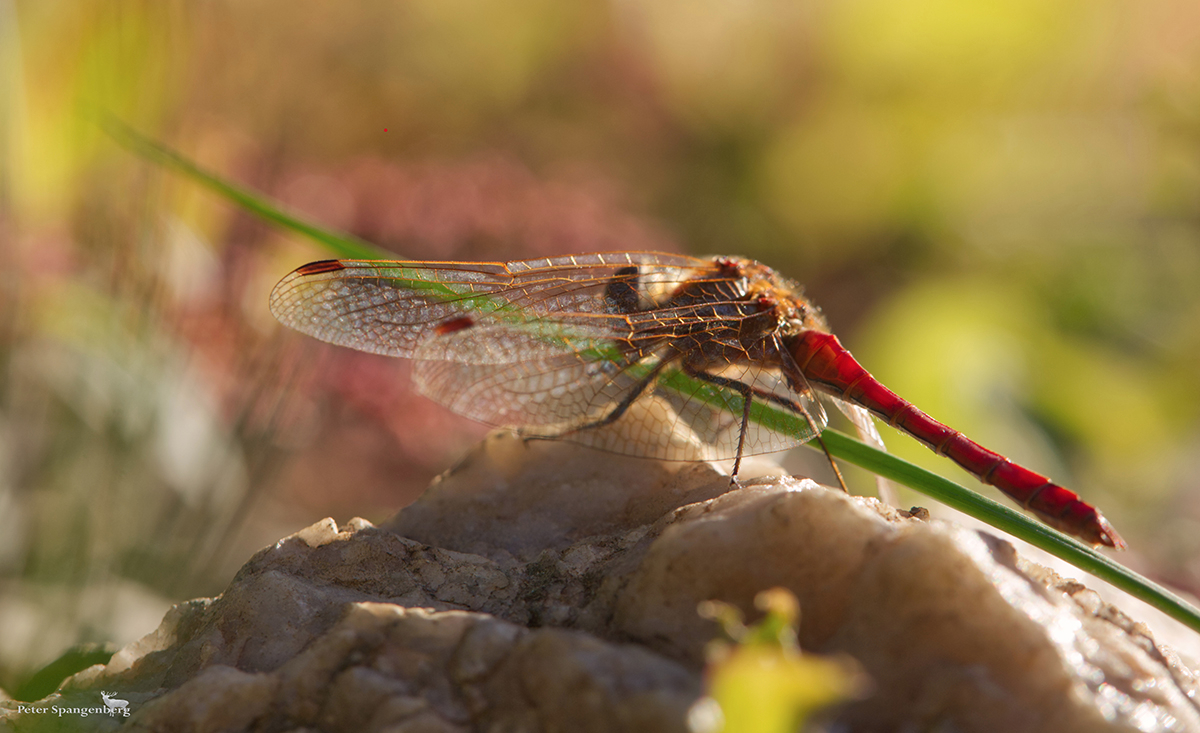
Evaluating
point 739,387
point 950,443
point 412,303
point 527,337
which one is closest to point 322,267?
point 412,303

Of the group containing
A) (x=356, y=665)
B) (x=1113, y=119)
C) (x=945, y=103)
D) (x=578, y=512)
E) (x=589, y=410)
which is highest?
(x=1113, y=119)

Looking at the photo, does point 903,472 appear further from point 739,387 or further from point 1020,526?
point 739,387

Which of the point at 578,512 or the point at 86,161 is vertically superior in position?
the point at 86,161

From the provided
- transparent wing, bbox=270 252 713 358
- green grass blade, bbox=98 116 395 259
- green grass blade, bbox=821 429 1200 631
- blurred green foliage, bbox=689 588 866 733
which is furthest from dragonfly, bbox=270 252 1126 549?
blurred green foliage, bbox=689 588 866 733

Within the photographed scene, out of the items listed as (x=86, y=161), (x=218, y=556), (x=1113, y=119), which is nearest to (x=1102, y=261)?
(x=1113, y=119)

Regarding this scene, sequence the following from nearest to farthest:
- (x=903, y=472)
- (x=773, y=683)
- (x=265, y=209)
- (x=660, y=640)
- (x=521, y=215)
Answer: (x=773, y=683) → (x=660, y=640) → (x=903, y=472) → (x=265, y=209) → (x=521, y=215)

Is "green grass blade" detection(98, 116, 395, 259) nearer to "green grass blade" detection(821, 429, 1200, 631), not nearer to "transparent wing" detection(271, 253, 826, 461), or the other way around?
"transparent wing" detection(271, 253, 826, 461)

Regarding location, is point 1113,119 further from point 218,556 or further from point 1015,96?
point 218,556
